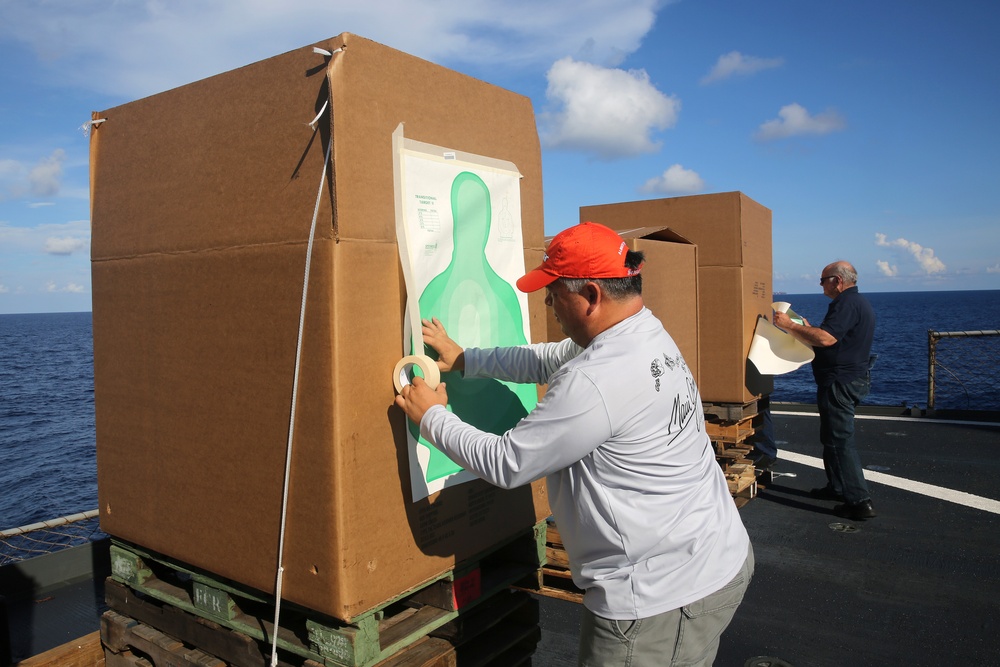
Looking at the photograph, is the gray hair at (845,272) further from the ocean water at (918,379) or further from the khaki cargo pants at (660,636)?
the ocean water at (918,379)

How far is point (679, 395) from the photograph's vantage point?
2146 mm

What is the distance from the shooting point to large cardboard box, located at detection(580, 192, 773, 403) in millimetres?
5809

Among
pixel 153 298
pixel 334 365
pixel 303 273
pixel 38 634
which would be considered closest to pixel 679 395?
pixel 334 365

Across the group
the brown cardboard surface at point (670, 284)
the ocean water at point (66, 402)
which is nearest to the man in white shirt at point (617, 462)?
the brown cardboard surface at point (670, 284)

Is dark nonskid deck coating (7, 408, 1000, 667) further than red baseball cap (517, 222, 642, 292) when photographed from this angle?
Yes

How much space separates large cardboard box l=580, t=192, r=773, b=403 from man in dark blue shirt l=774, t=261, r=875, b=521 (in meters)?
0.46

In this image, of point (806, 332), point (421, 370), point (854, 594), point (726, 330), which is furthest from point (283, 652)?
point (806, 332)

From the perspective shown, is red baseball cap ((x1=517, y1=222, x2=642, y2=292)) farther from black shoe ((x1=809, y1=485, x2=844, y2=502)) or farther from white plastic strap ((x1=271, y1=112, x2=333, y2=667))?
black shoe ((x1=809, y1=485, x2=844, y2=502))

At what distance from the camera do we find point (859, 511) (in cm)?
585

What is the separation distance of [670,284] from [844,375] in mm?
2237

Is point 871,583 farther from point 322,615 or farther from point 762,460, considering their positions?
point 322,615

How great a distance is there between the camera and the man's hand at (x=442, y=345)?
2.21m

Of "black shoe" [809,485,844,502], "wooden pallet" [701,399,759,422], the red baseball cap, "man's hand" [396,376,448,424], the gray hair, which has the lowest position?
"black shoe" [809,485,844,502]

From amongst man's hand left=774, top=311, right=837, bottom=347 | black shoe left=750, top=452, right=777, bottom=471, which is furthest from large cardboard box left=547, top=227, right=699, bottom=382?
black shoe left=750, top=452, right=777, bottom=471
